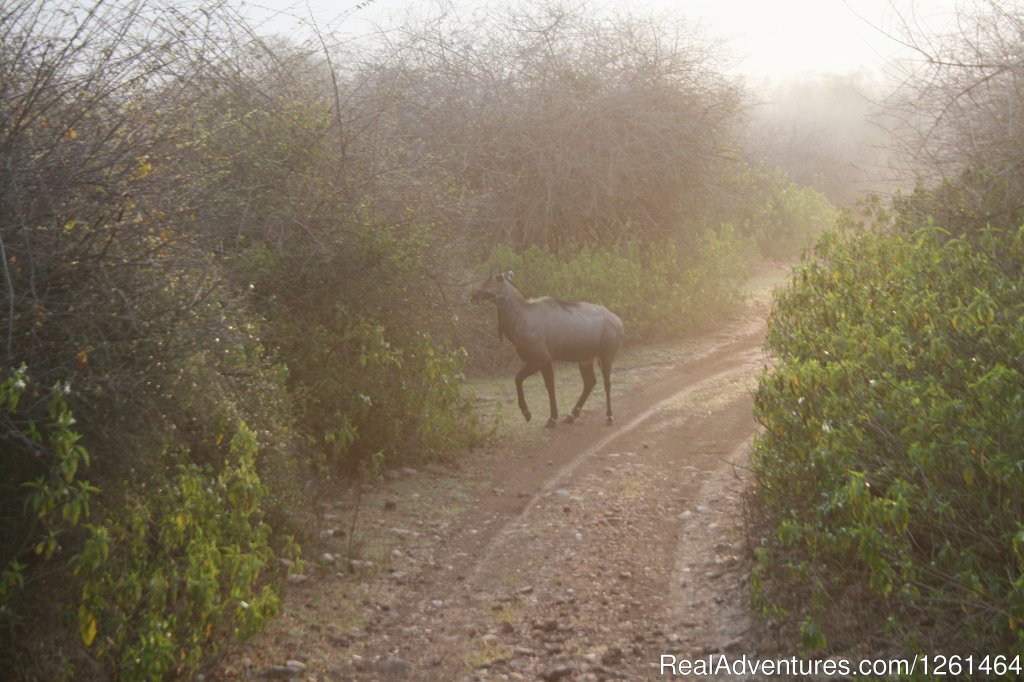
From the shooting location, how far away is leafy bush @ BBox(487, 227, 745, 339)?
55.6 feet

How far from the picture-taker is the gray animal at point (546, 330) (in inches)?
466

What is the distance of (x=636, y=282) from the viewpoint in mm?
17188

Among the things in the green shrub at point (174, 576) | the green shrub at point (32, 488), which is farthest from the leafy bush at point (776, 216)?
the green shrub at point (32, 488)

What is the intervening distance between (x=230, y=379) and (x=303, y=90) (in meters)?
5.28

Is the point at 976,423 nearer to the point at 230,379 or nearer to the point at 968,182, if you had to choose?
the point at 230,379

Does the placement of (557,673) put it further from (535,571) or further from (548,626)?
(535,571)

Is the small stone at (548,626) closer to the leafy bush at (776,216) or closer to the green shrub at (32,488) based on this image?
the green shrub at (32,488)

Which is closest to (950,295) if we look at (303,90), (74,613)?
(74,613)

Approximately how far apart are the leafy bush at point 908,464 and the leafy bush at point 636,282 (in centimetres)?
968

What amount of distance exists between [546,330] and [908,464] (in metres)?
7.13

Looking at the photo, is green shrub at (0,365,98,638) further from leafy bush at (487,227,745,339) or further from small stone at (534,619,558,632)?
leafy bush at (487,227,745,339)

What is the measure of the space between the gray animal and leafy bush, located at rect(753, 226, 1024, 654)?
4831 mm

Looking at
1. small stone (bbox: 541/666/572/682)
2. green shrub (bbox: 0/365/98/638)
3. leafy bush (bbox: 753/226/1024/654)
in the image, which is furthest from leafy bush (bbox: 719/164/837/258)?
green shrub (bbox: 0/365/98/638)

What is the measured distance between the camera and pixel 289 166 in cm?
973
